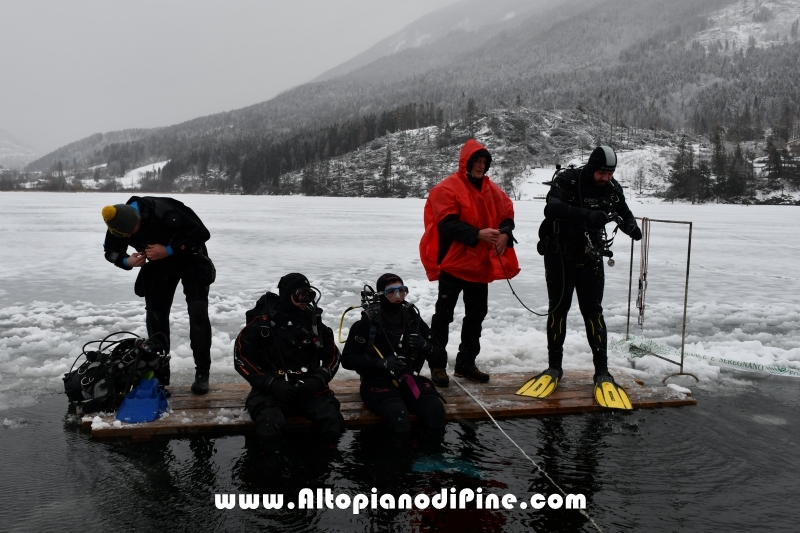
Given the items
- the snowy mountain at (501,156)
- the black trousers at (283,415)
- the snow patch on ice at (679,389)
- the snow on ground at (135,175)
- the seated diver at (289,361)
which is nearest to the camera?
the black trousers at (283,415)

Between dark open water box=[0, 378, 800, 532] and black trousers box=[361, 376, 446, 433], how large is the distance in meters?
0.12

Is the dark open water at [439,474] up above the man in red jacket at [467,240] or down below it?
below

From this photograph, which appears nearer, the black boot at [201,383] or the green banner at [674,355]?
the black boot at [201,383]

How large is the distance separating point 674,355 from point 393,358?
3.09m

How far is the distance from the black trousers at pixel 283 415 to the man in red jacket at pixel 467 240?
1.00 metres

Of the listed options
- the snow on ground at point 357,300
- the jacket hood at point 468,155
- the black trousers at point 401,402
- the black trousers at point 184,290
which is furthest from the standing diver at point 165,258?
the jacket hood at point 468,155

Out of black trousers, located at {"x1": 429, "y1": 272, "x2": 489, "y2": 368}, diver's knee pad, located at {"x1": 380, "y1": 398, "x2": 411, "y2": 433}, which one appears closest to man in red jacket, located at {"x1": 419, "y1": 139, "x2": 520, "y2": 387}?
black trousers, located at {"x1": 429, "y1": 272, "x2": 489, "y2": 368}

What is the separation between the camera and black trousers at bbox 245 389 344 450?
3342 mm

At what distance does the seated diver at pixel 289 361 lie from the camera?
136 inches

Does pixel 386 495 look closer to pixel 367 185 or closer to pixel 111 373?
pixel 111 373

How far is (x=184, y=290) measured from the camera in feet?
13.1

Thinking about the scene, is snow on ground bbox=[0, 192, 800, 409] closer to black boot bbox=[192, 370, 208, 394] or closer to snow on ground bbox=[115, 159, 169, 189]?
black boot bbox=[192, 370, 208, 394]

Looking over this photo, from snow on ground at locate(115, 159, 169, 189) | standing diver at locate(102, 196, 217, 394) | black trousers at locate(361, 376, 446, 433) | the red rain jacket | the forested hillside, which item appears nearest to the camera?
black trousers at locate(361, 376, 446, 433)

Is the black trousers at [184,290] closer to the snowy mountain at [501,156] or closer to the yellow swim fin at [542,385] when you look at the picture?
the yellow swim fin at [542,385]
